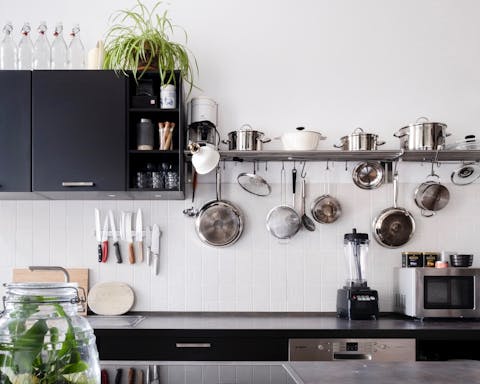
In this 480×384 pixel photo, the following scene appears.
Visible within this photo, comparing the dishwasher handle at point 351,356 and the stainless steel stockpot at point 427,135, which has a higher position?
the stainless steel stockpot at point 427,135

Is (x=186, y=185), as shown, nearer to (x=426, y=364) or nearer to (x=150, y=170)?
(x=150, y=170)

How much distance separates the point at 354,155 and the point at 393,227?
552mm

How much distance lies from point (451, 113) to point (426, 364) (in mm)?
2219

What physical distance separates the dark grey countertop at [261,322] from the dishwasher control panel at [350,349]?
7 cm

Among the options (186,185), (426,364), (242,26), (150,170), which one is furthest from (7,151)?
(426,364)

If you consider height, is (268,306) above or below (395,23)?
below

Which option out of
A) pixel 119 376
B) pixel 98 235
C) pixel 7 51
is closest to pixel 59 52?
pixel 7 51

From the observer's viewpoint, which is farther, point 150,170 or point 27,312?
point 150,170

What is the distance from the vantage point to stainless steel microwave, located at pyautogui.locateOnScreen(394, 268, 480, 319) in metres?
3.21

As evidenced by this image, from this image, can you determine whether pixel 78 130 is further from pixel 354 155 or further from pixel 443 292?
pixel 443 292

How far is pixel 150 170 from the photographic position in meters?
3.30

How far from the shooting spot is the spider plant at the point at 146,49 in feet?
10.5

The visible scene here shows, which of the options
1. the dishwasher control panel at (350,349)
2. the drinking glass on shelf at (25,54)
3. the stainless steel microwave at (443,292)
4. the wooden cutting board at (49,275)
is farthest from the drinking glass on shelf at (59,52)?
the stainless steel microwave at (443,292)

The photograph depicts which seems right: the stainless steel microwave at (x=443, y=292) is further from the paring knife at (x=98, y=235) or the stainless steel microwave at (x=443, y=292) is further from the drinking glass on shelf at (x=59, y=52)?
the drinking glass on shelf at (x=59, y=52)
